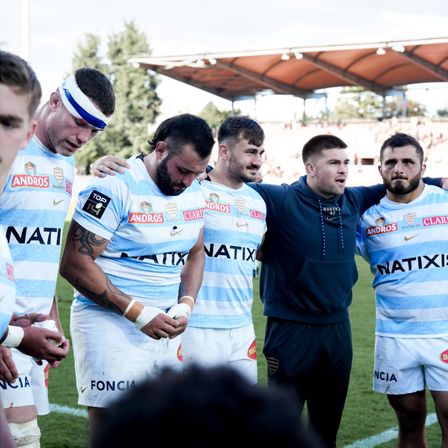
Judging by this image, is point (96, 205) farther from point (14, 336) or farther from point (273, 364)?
point (273, 364)

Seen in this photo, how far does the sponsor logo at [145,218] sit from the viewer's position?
3.74m

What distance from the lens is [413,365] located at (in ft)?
15.4

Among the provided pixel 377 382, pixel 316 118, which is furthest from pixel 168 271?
pixel 316 118

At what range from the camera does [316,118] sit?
128 ft

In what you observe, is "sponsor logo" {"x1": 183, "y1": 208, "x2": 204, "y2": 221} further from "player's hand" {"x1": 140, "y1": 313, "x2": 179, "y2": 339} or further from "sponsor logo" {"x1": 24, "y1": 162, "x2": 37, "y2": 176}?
"sponsor logo" {"x1": 24, "y1": 162, "x2": 37, "y2": 176}

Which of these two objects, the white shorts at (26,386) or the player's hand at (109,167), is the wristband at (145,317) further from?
the player's hand at (109,167)

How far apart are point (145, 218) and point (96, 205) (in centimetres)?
26

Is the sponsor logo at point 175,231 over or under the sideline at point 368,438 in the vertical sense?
over

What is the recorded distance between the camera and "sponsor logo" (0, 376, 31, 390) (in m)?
3.33

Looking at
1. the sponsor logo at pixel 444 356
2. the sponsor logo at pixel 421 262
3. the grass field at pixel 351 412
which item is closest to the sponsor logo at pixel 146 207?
the sponsor logo at pixel 421 262

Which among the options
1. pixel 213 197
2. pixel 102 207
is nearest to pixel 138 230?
pixel 102 207

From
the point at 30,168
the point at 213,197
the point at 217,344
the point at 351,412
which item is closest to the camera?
the point at 30,168

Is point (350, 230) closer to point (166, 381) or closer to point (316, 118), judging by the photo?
point (166, 381)

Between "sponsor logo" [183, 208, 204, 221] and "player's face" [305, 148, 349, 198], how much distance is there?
984 mm
